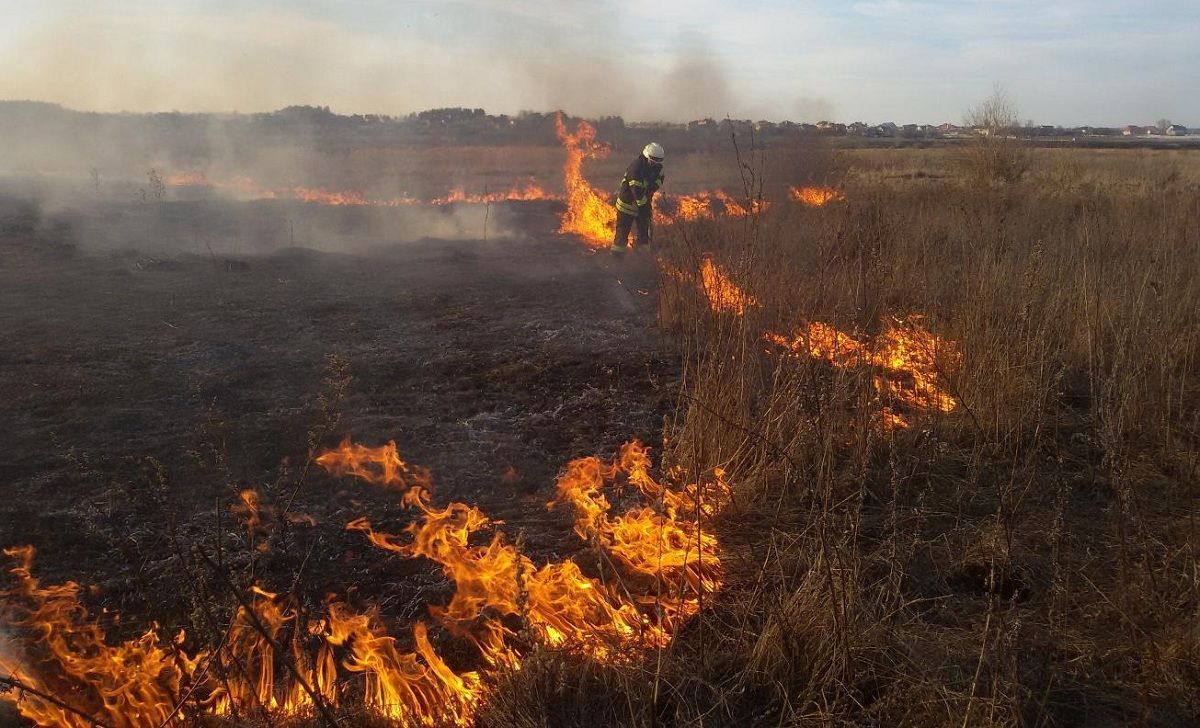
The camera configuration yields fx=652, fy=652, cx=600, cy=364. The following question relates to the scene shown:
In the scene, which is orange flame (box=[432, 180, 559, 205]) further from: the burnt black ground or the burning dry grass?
the burning dry grass

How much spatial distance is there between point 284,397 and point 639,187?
25.1 feet

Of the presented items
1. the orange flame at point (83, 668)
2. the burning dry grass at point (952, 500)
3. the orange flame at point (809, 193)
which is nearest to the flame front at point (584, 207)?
the orange flame at point (809, 193)

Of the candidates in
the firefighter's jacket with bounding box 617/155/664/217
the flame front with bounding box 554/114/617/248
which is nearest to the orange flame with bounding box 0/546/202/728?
the firefighter's jacket with bounding box 617/155/664/217

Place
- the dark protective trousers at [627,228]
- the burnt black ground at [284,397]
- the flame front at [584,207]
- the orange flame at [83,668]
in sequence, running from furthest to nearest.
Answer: the flame front at [584,207] < the dark protective trousers at [627,228] < the burnt black ground at [284,397] < the orange flame at [83,668]

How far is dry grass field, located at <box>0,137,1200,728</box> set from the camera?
2.32 m

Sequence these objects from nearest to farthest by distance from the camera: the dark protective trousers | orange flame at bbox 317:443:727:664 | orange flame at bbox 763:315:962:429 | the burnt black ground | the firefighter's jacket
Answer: orange flame at bbox 317:443:727:664 → the burnt black ground → orange flame at bbox 763:315:962:429 → the firefighter's jacket → the dark protective trousers

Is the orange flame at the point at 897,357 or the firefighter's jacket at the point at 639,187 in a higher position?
the firefighter's jacket at the point at 639,187

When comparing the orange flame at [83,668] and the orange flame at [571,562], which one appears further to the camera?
the orange flame at [571,562]

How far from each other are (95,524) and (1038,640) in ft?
15.1

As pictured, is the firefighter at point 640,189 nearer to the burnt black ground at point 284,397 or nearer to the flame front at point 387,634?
the burnt black ground at point 284,397

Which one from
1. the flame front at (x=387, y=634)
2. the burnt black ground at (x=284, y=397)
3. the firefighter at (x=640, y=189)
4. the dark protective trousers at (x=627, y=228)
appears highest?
the firefighter at (x=640, y=189)

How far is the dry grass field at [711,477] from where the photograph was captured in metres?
2.32

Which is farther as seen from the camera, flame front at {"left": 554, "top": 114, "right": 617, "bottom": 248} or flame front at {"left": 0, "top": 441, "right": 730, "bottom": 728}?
flame front at {"left": 554, "top": 114, "right": 617, "bottom": 248}

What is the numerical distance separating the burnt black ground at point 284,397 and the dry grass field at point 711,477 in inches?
1.3
